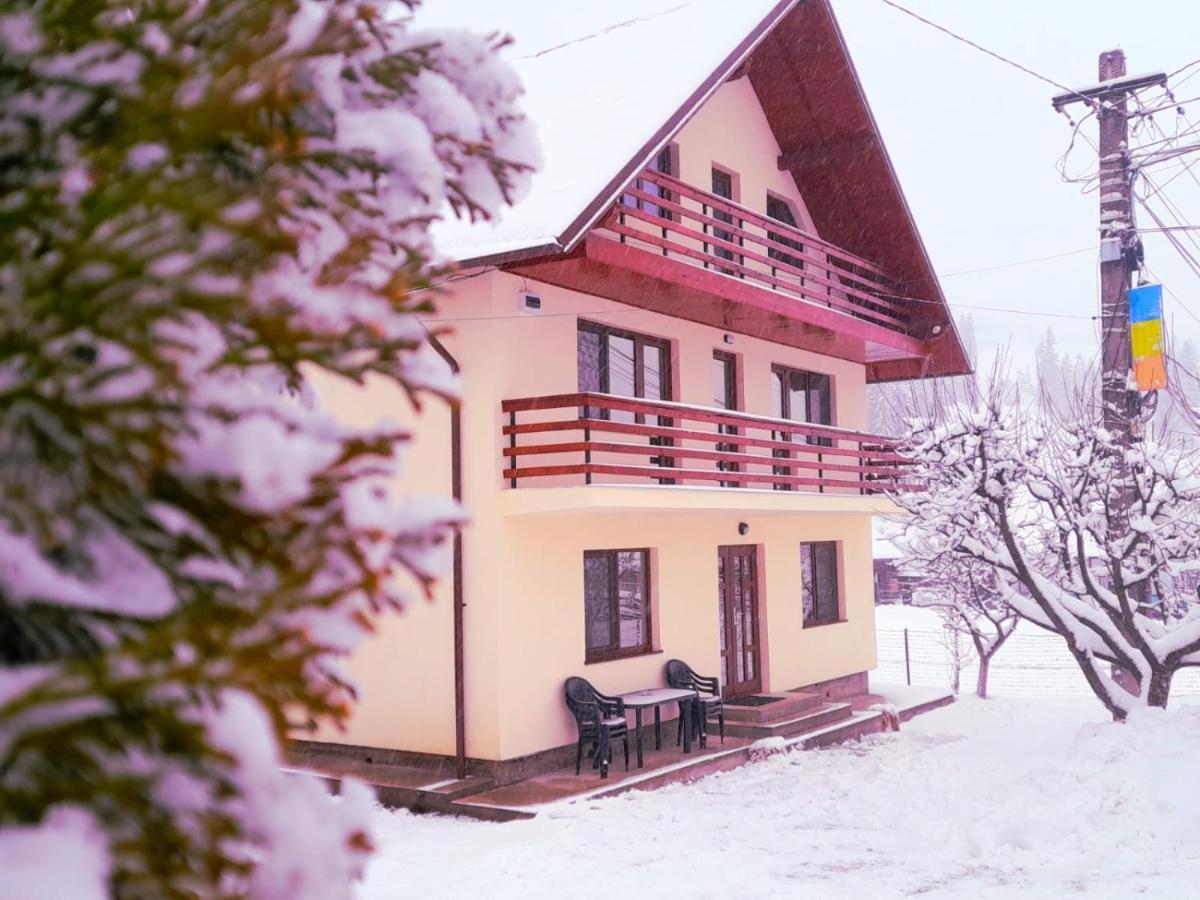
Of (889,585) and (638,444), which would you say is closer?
(638,444)

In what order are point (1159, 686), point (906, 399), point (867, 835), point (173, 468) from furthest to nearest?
point (906, 399) → point (1159, 686) → point (867, 835) → point (173, 468)

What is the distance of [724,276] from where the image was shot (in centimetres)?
1289

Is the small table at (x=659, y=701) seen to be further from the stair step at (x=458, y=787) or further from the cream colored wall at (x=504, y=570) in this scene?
the stair step at (x=458, y=787)

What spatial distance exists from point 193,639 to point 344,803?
1.52 feet

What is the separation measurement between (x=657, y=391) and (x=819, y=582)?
6.07 m

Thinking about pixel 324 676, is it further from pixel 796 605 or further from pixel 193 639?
pixel 796 605

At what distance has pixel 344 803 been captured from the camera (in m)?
1.67

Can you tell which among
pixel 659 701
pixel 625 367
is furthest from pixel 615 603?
pixel 625 367

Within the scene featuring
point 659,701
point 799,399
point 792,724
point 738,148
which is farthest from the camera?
point 799,399

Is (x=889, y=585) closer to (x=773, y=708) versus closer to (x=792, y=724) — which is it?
(x=773, y=708)

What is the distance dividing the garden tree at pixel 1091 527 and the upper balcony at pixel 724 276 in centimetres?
300

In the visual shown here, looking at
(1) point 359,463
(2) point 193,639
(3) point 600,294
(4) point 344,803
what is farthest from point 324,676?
(3) point 600,294

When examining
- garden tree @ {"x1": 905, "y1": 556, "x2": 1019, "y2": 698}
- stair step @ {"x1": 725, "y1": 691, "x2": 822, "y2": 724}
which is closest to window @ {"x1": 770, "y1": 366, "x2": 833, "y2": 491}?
garden tree @ {"x1": 905, "y1": 556, "x2": 1019, "y2": 698}

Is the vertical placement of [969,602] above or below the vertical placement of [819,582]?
below
